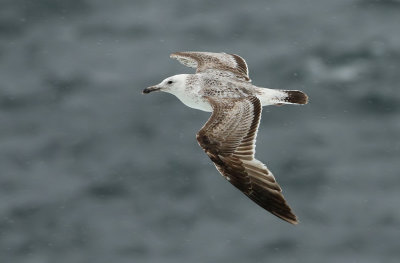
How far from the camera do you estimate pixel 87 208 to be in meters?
44.2

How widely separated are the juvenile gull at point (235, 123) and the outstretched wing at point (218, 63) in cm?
4

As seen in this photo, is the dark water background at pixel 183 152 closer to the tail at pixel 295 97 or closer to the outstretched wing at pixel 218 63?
the outstretched wing at pixel 218 63

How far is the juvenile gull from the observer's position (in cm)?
2353

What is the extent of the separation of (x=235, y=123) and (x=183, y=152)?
18633mm

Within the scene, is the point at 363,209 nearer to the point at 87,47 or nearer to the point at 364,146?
the point at 364,146

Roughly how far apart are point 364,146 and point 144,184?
10.5m

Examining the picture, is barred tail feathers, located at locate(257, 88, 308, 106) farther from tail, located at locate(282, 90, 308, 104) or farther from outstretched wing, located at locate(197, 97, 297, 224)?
outstretched wing, located at locate(197, 97, 297, 224)

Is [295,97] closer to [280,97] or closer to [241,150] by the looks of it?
[280,97]

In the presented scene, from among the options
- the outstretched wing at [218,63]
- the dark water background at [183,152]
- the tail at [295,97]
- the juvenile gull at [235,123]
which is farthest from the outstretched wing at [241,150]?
the dark water background at [183,152]

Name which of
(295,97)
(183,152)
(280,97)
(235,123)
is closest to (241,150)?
(235,123)

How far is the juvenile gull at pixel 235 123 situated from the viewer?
23.5 meters

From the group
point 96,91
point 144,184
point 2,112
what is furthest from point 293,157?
point 2,112

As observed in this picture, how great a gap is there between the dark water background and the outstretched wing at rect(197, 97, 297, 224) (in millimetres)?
17807

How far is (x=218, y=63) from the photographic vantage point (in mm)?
30172
